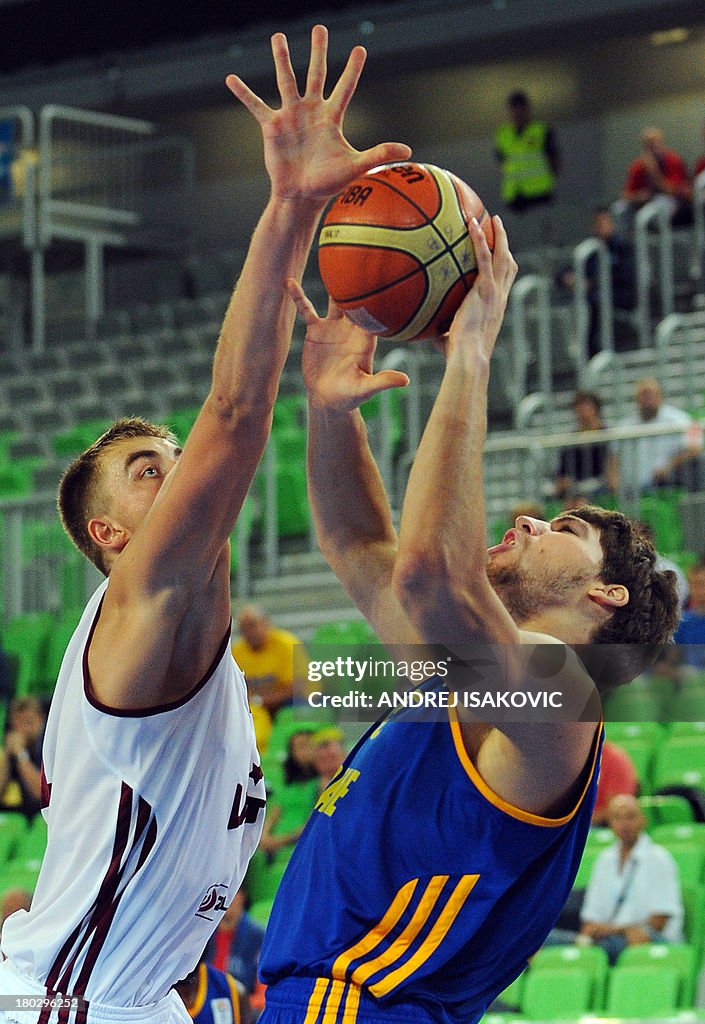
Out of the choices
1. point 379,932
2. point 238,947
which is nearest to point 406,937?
point 379,932

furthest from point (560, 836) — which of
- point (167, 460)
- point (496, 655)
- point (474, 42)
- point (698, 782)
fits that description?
point (474, 42)

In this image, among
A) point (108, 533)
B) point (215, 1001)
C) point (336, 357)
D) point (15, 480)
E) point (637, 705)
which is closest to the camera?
point (336, 357)

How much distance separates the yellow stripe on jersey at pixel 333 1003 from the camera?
10.9ft

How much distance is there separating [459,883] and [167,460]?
112cm

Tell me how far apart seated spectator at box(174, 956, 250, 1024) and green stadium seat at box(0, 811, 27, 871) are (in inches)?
143

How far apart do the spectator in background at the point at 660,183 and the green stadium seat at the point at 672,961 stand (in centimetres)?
797

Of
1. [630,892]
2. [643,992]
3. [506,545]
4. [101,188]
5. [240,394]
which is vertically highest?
[101,188]

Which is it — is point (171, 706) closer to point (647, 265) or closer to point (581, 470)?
point (581, 470)

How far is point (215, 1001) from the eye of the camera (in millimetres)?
5281

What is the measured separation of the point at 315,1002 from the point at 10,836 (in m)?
5.82

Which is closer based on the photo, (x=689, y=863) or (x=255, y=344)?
(x=255, y=344)

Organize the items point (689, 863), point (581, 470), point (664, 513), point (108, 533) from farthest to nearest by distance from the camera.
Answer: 1. point (581, 470)
2. point (664, 513)
3. point (689, 863)
4. point (108, 533)

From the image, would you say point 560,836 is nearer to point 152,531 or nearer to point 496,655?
point 496,655

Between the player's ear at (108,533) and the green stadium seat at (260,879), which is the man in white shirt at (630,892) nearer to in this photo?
the green stadium seat at (260,879)
